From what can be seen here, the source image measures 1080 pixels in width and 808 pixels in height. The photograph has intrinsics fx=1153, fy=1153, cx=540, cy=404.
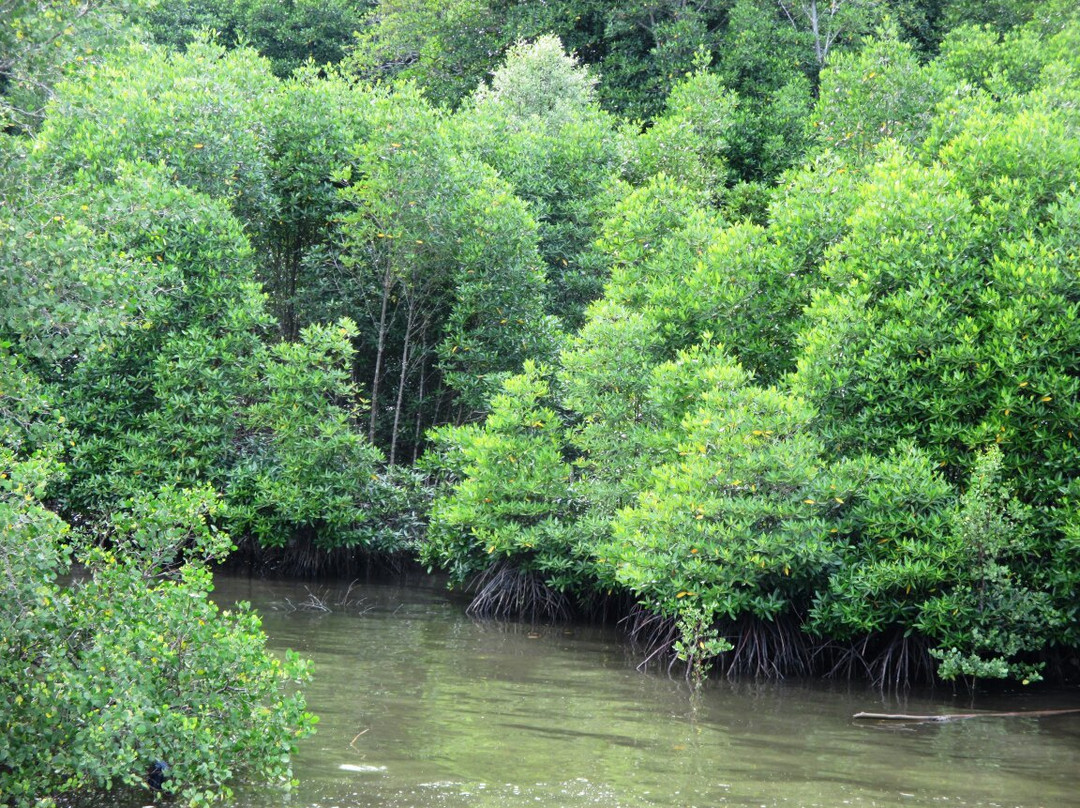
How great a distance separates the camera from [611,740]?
31.9 feet

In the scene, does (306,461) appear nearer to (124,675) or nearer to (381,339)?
(381,339)

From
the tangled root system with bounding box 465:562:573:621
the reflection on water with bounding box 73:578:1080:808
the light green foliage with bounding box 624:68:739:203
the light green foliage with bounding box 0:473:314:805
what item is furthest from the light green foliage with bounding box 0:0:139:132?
the light green foliage with bounding box 624:68:739:203

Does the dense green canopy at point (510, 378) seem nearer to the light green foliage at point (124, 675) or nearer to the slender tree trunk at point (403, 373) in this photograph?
the light green foliage at point (124, 675)

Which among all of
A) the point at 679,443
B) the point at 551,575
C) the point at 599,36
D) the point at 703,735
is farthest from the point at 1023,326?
the point at 599,36

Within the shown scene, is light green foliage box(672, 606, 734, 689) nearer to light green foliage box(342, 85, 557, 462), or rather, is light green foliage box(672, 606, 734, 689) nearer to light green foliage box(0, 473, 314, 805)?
light green foliage box(0, 473, 314, 805)

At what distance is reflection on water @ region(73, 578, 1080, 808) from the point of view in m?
8.17

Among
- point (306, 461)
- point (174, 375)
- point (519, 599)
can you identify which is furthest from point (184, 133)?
point (519, 599)

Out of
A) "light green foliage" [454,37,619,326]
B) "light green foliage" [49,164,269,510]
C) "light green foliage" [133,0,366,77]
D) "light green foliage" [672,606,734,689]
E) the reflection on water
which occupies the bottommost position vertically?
the reflection on water

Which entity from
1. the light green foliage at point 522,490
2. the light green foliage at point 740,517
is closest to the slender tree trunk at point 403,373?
the light green foliage at point 522,490

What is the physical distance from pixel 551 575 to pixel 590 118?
12834 millimetres

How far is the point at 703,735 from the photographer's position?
10.0 meters

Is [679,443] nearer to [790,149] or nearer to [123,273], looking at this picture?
[123,273]

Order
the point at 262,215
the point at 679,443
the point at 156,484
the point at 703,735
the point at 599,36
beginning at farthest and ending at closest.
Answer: the point at 599,36
the point at 262,215
the point at 156,484
the point at 679,443
the point at 703,735

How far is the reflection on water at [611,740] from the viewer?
8172mm
